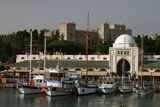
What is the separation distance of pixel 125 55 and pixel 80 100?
109 feet

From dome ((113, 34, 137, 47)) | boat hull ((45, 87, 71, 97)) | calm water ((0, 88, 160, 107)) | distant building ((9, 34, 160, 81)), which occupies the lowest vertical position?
calm water ((0, 88, 160, 107))

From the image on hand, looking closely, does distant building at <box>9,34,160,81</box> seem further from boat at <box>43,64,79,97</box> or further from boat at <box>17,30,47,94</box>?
boat at <box>43,64,79,97</box>

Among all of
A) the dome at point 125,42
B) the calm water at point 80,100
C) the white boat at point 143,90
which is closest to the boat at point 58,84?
the calm water at point 80,100

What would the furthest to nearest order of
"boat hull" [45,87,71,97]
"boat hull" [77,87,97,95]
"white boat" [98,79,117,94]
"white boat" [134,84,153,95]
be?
"white boat" [98,79,117,94]
"white boat" [134,84,153,95]
"boat hull" [77,87,97,95]
"boat hull" [45,87,71,97]

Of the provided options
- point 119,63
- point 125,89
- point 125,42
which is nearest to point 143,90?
point 125,89

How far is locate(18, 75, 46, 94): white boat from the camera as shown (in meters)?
65.7

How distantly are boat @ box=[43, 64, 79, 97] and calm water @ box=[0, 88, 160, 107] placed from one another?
1204 mm

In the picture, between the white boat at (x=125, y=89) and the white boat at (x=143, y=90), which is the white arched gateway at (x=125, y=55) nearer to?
the white boat at (x=125, y=89)

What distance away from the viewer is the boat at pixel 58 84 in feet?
206

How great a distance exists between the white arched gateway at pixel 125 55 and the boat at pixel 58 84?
26.7m

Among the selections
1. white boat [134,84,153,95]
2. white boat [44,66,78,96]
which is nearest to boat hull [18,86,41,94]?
white boat [44,66,78,96]

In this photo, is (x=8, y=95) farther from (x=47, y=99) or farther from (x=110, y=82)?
(x=110, y=82)

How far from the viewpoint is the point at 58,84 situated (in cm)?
6322

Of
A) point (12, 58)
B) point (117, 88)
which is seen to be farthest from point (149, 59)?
point (12, 58)
